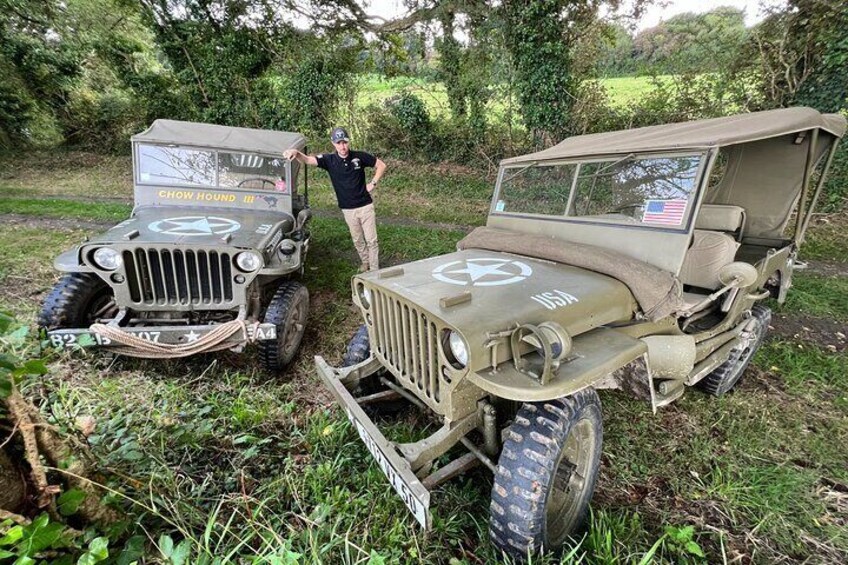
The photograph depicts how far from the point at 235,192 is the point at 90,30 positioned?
15533 millimetres

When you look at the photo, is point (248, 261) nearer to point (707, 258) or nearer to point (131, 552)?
point (131, 552)

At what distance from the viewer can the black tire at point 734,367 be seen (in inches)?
129

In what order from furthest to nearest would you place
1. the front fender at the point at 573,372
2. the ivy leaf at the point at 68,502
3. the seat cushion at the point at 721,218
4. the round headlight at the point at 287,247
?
the seat cushion at the point at 721,218, the round headlight at the point at 287,247, the front fender at the point at 573,372, the ivy leaf at the point at 68,502

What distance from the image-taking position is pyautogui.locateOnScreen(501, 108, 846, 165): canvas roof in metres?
2.49

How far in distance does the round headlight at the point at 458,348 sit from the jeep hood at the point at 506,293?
7 centimetres

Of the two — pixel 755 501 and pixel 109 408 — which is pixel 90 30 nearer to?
pixel 109 408

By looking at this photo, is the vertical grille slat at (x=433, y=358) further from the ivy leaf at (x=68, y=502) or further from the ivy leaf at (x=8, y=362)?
the ivy leaf at (x=8, y=362)

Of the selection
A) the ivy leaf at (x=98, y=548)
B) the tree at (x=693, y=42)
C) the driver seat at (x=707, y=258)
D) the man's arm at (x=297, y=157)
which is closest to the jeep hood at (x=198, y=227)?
the man's arm at (x=297, y=157)

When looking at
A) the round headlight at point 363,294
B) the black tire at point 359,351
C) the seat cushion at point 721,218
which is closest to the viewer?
the round headlight at point 363,294

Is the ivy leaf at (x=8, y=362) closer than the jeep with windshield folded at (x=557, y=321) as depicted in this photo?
Yes

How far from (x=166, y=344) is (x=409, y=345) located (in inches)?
78.3

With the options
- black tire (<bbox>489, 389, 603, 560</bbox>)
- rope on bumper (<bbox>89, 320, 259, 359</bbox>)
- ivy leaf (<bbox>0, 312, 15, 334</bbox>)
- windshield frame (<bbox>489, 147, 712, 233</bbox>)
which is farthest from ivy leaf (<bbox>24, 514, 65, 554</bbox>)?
windshield frame (<bbox>489, 147, 712, 233</bbox>)

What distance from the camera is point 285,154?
4504 mm

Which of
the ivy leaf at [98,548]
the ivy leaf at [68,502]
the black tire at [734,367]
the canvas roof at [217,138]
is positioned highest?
the canvas roof at [217,138]
